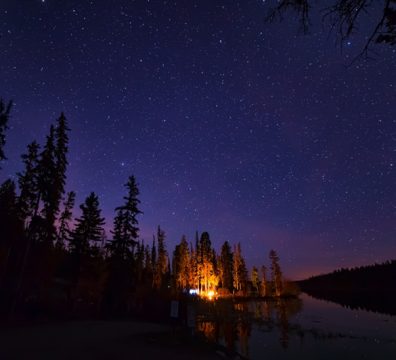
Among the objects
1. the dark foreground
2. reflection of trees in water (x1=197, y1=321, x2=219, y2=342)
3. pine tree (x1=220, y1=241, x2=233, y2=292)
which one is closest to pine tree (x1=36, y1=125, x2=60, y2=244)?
the dark foreground

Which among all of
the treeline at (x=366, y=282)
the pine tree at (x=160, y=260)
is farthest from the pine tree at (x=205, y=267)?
the treeline at (x=366, y=282)

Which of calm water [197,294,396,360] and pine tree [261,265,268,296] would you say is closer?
calm water [197,294,396,360]

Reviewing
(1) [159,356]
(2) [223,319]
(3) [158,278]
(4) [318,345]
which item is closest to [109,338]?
(1) [159,356]

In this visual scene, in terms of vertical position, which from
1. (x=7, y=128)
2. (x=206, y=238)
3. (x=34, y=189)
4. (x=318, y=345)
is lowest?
(x=318, y=345)

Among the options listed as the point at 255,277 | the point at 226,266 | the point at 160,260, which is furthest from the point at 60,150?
the point at 255,277

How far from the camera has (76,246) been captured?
32562mm

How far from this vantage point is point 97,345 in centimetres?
1428

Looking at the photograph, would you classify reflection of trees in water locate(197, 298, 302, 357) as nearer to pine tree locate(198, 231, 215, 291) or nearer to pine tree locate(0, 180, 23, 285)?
pine tree locate(0, 180, 23, 285)

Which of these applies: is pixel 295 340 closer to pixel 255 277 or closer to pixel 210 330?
pixel 210 330

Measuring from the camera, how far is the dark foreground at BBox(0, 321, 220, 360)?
1230 cm

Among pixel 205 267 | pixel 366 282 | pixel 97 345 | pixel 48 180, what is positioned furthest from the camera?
pixel 366 282

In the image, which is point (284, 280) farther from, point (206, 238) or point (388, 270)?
point (388, 270)

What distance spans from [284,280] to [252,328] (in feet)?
254

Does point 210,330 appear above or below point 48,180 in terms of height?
below
